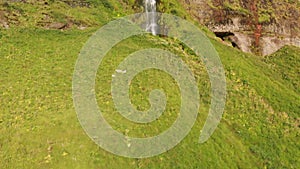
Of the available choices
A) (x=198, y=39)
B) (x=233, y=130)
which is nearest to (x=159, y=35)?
(x=198, y=39)

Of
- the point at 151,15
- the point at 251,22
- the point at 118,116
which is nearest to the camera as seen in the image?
the point at 118,116

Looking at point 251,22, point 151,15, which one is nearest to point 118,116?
point 151,15

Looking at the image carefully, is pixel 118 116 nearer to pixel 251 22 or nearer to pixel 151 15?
pixel 151 15

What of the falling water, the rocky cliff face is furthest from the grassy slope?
the rocky cliff face

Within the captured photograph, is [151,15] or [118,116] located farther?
[151,15]

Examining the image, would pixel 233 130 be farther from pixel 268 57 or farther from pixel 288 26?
pixel 288 26

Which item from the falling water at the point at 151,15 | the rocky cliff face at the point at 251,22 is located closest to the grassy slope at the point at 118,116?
the falling water at the point at 151,15

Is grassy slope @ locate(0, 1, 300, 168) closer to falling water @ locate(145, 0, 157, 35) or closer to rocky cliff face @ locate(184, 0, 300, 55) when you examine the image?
falling water @ locate(145, 0, 157, 35)
